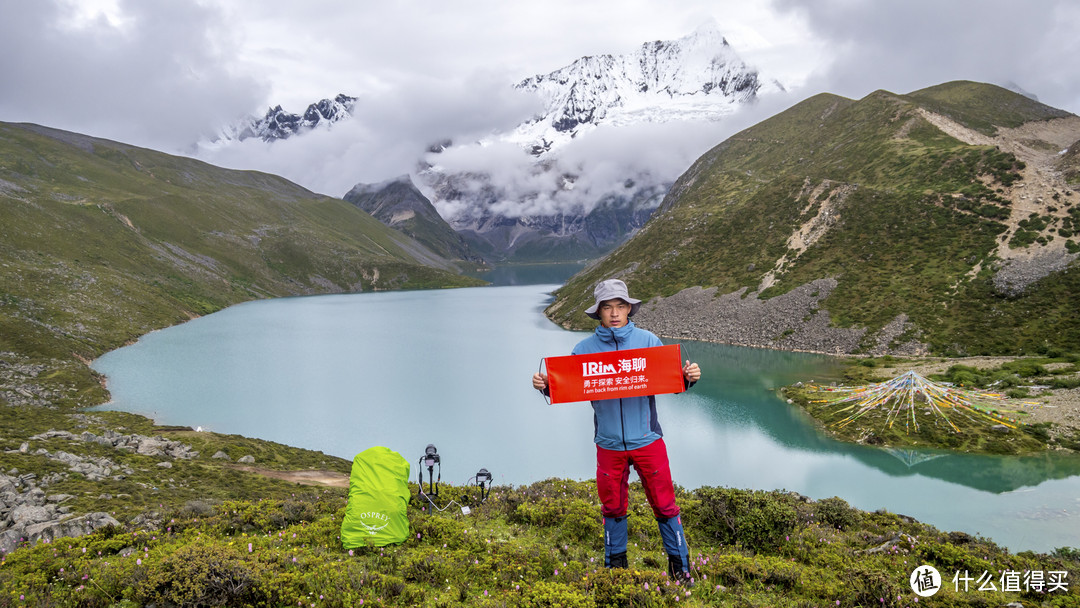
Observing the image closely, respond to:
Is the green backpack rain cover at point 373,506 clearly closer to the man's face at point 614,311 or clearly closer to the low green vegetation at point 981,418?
the man's face at point 614,311

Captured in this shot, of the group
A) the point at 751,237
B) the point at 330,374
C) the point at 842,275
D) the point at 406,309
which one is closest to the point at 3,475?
the point at 330,374

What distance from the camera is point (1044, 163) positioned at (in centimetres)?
7375

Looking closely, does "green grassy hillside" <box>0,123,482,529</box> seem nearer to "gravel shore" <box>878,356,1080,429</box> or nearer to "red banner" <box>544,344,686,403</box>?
"red banner" <box>544,344,686,403</box>

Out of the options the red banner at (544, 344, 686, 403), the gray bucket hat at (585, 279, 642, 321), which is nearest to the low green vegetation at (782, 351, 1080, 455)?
the red banner at (544, 344, 686, 403)

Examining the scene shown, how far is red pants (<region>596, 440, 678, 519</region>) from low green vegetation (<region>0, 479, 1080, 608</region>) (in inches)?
43.9

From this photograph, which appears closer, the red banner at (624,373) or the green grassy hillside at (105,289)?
the red banner at (624,373)

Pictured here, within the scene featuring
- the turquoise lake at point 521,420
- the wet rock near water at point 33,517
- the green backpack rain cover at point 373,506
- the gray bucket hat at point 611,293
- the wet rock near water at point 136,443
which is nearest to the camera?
the gray bucket hat at point 611,293

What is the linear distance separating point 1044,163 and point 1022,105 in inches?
2170

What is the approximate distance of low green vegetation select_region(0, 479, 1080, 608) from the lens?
24.3ft

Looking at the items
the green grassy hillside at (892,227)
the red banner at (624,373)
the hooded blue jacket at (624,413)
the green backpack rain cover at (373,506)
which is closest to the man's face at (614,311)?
the hooded blue jacket at (624,413)

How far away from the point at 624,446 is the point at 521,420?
99.6ft

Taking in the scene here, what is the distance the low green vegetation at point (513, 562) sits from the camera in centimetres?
740

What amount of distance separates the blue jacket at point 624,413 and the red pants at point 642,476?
131 millimetres

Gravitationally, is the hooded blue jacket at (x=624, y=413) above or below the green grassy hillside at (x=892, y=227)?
below
